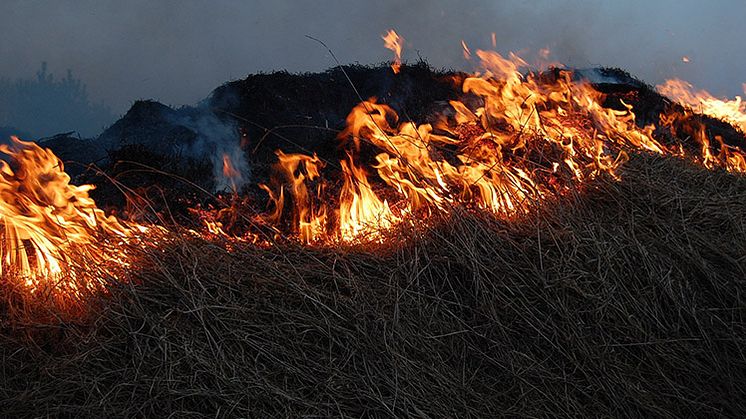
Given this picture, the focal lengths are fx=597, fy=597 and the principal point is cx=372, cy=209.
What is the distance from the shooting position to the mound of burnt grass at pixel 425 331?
2.38m

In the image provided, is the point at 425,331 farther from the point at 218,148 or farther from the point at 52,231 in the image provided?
the point at 218,148

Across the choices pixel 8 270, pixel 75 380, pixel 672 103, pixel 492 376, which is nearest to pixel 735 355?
pixel 492 376

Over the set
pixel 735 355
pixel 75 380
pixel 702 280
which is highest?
pixel 702 280

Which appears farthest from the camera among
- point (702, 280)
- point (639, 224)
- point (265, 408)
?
point (639, 224)

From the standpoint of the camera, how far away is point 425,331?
2646mm

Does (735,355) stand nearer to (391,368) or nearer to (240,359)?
(391,368)

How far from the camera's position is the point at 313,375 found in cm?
243

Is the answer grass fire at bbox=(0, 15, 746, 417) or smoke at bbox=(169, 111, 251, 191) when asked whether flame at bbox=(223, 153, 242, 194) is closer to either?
smoke at bbox=(169, 111, 251, 191)

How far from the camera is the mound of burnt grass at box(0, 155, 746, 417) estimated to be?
2385 mm

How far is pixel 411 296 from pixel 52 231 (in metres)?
1.97

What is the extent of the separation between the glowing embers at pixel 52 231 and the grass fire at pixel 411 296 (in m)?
0.01

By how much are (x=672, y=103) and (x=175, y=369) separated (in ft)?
39.6

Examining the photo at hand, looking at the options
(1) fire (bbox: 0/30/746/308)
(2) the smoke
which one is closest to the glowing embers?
(1) fire (bbox: 0/30/746/308)

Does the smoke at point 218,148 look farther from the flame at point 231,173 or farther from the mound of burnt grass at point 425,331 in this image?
the mound of burnt grass at point 425,331
